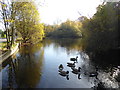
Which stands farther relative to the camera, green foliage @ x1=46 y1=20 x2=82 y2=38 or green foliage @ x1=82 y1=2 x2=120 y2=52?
green foliage @ x1=46 y1=20 x2=82 y2=38

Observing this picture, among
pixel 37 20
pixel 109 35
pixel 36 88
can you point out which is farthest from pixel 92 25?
pixel 37 20

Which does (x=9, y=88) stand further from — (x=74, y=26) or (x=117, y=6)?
(x=74, y=26)

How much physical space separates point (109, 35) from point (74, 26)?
135 feet

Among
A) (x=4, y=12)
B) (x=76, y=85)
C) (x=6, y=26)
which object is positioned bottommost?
(x=76, y=85)

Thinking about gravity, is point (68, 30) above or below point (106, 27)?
above

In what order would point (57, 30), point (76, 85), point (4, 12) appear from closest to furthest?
point (76, 85)
point (4, 12)
point (57, 30)

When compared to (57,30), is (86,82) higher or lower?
lower

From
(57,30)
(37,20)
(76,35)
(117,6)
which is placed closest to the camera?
(117,6)

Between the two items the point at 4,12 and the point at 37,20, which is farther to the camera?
the point at 37,20

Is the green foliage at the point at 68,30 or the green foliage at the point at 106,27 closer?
the green foliage at the point at 106,27

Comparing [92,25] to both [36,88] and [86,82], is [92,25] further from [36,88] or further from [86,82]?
[36,88]

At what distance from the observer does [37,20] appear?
30109 millimetres

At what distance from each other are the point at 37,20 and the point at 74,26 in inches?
1121

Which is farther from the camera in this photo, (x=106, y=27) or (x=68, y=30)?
(x=68, y=30)
